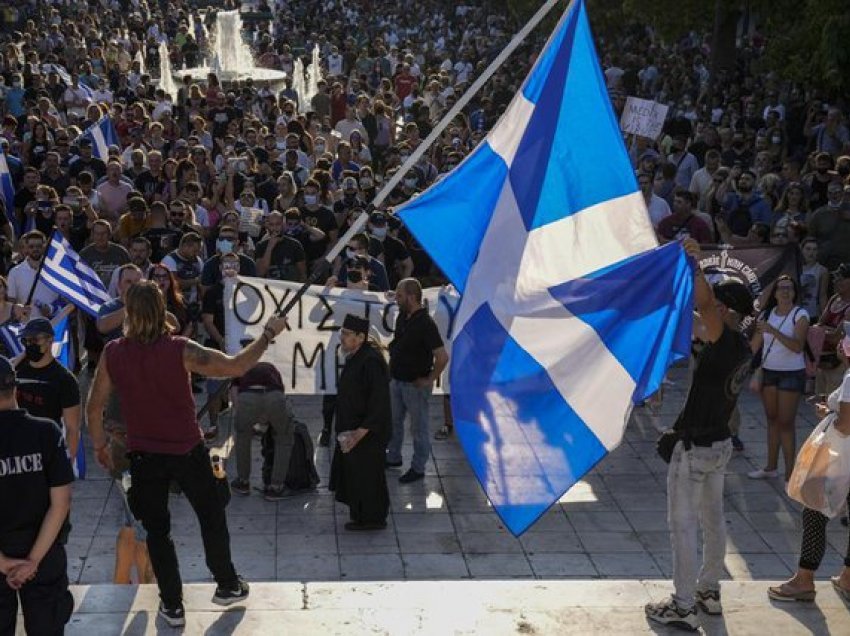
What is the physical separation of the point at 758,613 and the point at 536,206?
92.2 inches

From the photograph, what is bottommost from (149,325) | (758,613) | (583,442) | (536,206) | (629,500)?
(629,500)

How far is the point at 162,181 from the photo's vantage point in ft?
53.0

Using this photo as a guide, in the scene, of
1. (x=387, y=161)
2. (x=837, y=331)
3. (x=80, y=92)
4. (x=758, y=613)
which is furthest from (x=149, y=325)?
(x=80, y=92)

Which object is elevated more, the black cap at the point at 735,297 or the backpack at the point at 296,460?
the black cap at the point at 735,297

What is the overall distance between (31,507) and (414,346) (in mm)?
5040

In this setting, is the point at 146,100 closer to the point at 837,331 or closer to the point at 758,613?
the point at 837,331

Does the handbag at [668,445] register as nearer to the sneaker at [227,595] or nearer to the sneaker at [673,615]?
the sneaker at [673,615]

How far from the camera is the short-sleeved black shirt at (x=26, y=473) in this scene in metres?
5.92

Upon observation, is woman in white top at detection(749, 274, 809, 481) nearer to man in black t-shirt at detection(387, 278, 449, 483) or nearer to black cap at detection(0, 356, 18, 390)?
man in black t-shirt at detection(387, 278, 449, 483)

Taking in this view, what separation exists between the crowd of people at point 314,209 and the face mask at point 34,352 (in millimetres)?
71

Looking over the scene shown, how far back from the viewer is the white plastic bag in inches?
290

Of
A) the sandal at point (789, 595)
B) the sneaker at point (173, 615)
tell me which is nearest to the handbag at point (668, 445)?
the sandal at point (789, 595)

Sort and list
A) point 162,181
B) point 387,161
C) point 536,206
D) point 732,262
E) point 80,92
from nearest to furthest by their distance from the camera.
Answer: point 536,206, point 732,262, point 162,181, point 387,161, point 80,92

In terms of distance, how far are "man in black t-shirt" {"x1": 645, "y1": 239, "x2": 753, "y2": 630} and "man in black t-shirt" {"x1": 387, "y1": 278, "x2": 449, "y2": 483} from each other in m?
3.90
